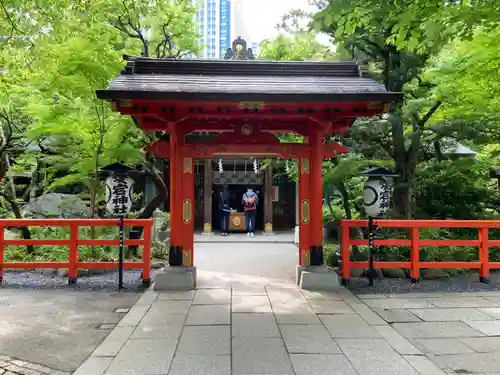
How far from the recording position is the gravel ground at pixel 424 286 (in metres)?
7.10

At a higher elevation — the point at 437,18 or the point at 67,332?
the point at 437,18

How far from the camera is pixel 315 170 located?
7.33m

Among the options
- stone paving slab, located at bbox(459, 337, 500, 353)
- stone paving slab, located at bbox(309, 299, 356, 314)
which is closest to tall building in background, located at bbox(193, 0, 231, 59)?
stone paving slab, located at bbox(309, 299, 356, 314)

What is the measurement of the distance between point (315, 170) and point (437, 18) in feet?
12.4

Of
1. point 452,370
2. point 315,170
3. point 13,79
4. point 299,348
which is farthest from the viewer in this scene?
point 315,170

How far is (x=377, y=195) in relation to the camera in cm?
696

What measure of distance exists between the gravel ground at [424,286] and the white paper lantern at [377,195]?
1.43 m

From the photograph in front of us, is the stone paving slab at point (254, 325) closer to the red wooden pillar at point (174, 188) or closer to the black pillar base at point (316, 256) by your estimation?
the black pillar base at point (316, 256)

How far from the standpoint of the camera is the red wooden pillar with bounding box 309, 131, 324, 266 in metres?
7.32

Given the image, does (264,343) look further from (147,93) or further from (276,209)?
(276,209)

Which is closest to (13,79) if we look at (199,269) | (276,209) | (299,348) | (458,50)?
(199,269)

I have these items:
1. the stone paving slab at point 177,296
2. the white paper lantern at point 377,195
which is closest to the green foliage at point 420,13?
the white paper lantern at point 377,195

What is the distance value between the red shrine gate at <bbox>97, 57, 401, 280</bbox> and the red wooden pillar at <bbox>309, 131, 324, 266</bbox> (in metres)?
0.02

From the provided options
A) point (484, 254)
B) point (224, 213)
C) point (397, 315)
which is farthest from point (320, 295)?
point (224, 213)
